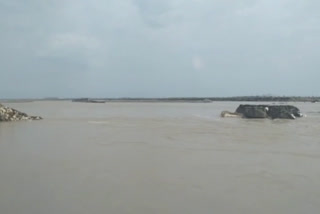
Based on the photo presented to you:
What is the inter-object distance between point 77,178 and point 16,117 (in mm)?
20646

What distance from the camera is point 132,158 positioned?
1091cm

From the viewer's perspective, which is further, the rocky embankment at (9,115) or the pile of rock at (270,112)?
the pile of rock at (270,112)

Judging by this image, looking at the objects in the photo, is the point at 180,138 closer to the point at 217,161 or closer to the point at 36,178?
the point at 217,161

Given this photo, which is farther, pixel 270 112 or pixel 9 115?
pixel 270 112

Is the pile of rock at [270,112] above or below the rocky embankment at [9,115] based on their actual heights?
above

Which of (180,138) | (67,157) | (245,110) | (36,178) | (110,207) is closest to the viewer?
(110,207)

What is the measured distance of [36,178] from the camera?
8047 mm

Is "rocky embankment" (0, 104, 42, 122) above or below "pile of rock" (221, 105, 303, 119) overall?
below

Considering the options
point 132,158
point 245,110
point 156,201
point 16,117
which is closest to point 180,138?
point 132,158

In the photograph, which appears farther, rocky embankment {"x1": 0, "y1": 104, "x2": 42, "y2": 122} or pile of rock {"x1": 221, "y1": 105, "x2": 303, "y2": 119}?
pile of rock {"x1": 221, "y1": 105, "x2": 303, "y2": 119}

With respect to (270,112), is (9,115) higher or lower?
lower

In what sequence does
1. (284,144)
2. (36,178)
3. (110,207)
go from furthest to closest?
1. (284,144)
2. (36,178)
3. (110,207)

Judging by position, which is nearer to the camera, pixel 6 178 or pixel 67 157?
pixel 6 178

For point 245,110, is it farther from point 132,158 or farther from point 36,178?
point 36,178
